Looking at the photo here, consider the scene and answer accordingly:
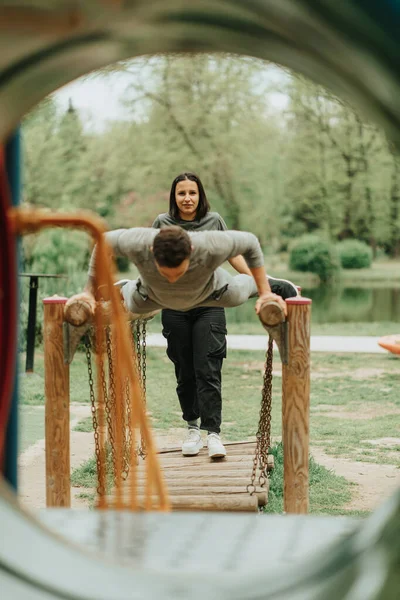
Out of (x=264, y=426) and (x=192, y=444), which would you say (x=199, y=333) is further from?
(x=192, y=444)

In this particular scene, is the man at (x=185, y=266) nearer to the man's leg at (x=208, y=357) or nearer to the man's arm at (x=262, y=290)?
the man's arm at (x=262, y=290)

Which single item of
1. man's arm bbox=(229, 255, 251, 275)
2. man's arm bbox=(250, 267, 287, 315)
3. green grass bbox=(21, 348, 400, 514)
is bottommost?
green grass bbox=(21, 348, 400, 514)

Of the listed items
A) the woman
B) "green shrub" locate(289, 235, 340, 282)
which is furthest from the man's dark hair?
"green shrub" locate(289, 235, 340, 282)

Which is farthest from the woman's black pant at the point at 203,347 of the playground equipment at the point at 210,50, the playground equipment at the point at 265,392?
the playground equipment at the point at 210,50

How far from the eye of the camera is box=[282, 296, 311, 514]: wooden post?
136 inches

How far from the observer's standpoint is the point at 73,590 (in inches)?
69.2

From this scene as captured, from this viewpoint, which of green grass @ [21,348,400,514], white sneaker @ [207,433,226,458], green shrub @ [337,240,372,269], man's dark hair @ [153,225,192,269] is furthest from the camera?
green shrub @ [337,240,372,269]

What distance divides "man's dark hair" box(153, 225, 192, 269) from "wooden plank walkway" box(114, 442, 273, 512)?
46.5 inches

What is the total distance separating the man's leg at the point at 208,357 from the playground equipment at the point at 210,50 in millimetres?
1789

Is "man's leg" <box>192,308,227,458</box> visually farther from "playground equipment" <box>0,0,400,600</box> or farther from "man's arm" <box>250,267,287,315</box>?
"playground equipment" <box>0,0,400,600</box>

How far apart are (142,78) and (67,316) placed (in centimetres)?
1455

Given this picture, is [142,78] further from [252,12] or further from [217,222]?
[252,12]

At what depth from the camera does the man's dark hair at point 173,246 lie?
2986 mm

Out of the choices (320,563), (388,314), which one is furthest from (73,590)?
(388,314)
